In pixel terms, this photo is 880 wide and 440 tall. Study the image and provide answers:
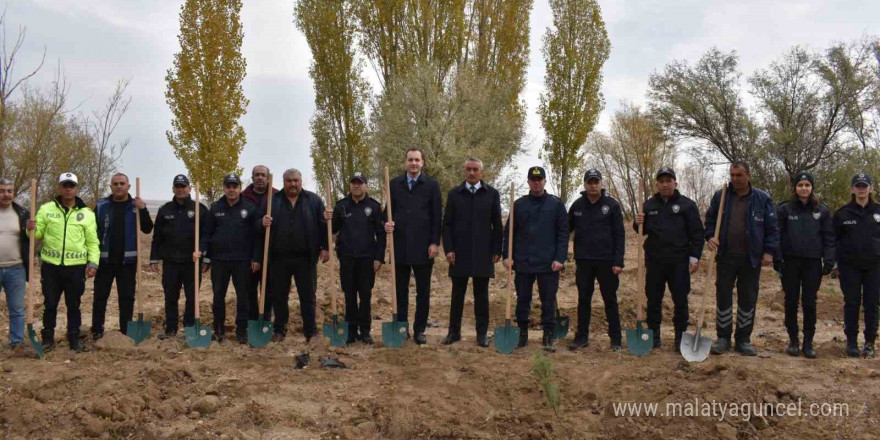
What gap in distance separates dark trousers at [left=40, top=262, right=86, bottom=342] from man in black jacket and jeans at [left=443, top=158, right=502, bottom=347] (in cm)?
406

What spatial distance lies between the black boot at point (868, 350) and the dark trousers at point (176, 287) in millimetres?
7506

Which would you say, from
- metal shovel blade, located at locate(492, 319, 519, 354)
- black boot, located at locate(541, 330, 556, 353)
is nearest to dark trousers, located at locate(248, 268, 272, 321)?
metal shovel blade, located at locate(492, 319, 519, 354)

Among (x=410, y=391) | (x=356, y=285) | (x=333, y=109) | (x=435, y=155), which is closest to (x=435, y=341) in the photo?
(x=356, y=285)

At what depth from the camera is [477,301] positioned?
7.23 m

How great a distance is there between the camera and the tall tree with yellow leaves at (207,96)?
757 inches

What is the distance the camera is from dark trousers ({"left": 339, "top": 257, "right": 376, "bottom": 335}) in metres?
7.05

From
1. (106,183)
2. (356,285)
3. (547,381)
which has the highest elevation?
(106,183)

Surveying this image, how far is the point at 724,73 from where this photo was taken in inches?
993

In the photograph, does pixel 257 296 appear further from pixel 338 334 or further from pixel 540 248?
pixel 540 248

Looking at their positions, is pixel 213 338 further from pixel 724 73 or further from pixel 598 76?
pixel 724 73

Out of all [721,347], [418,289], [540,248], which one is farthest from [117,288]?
[721,347]

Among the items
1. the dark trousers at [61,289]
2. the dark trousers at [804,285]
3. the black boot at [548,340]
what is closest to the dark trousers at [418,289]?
the black boot at [548,340]

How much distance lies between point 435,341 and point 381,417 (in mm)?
2580

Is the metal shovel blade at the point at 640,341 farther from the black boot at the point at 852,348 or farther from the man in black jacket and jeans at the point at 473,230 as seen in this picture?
the black boot at the point at 852,348
